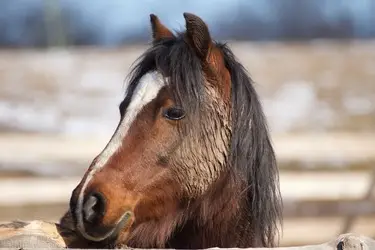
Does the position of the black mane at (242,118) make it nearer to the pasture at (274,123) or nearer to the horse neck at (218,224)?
the horse neck at (218,224)

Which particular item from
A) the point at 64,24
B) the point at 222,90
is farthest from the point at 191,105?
the point at 64,24

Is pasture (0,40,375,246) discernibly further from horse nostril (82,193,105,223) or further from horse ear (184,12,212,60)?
horse nostril (82,193,105,223)

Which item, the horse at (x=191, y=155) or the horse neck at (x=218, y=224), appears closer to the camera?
the horse at (x=191, y=155)

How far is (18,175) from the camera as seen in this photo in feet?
22.9

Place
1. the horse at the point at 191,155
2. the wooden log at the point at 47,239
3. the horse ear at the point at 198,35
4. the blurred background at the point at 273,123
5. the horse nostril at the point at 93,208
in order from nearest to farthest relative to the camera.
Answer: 1. the wooden log at the point at 47,239
2. the horse nostril at the point at 93,208
3. the horse at the point at 191,155
4. the horse ear at the point at 198,35
5. the blurred background at the point at 273,123

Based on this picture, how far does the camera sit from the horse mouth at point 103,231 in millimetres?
3021

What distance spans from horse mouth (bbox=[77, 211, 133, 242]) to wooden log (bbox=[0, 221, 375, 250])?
0.06 meters

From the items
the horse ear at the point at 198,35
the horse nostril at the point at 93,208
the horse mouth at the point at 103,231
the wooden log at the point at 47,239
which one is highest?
the horse ear at the point at 198,35

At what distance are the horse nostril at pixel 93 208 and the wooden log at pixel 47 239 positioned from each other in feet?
0.38

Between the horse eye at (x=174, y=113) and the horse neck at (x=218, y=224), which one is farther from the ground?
the horse eye at (x=174, y=113)

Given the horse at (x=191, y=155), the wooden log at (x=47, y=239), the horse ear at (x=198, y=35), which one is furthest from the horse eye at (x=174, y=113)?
the wooden log at (x=47, y=239)

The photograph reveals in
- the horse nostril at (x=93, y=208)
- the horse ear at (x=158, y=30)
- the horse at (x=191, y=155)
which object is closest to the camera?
the horse nostril at (x=93, y=208)

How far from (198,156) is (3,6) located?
34.3 feet

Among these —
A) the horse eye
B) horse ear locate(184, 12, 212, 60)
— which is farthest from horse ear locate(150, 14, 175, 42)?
the horse eye
